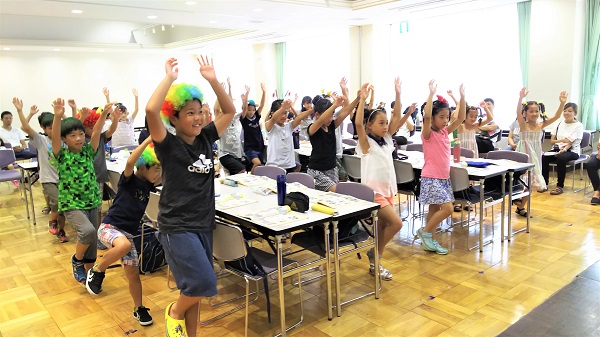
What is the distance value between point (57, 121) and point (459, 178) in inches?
137

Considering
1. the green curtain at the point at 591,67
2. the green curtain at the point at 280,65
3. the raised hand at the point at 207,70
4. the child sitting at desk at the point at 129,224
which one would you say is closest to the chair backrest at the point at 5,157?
the child sitting at desk at the point at 129,224

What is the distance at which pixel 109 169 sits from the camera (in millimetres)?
5496

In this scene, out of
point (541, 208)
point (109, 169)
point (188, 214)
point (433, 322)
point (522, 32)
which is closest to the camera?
point (188, 214)

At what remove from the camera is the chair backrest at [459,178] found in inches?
169

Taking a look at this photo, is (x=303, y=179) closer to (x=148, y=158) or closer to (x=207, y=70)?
(x=148, y=158)

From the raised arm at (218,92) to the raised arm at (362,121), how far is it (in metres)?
1.42

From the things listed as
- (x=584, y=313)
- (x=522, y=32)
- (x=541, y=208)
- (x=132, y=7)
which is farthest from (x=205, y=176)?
(x=522, y=32)

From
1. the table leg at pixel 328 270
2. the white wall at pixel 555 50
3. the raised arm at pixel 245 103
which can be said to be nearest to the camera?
the table leg at pixel 328 270

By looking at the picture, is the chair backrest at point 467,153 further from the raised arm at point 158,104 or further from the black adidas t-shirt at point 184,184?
the raised arm at point 158,104

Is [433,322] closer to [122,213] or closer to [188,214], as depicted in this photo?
[188,214]

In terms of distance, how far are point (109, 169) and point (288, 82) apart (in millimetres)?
8925

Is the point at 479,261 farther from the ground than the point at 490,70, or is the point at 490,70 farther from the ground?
the point at 490,70

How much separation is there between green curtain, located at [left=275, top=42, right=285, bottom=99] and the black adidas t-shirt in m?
11.6

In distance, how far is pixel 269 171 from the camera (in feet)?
15.4
